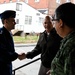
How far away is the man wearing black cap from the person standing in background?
2.28 feet

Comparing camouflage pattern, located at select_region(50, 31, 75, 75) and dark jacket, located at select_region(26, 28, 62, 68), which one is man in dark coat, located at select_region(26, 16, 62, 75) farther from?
camouflage pattern, located at select_region(50, 31, 75, 75)

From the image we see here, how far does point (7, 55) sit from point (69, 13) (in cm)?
80

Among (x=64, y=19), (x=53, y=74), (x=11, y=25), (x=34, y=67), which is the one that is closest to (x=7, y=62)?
(x=11, y=25)

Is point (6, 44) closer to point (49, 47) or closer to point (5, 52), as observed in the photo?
point (5, 52)

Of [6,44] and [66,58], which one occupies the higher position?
[66,58]

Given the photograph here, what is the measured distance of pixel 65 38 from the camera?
114cm

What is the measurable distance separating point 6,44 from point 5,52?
7cm

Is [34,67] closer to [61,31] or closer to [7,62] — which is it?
[7,62]

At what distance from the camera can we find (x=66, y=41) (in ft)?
3.70

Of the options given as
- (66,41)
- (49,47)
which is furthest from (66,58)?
(49,47)

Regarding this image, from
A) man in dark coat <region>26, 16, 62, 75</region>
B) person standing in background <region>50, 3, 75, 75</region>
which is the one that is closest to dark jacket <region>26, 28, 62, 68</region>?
man in dark coat <region>26, 16, 62, 75</region>

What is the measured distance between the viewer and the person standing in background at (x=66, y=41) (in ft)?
3.57

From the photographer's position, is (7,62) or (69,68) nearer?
(69,68)

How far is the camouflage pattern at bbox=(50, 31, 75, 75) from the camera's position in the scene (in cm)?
108
